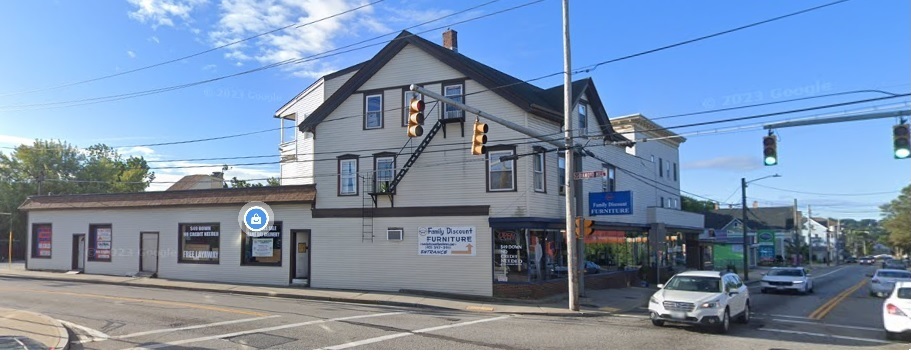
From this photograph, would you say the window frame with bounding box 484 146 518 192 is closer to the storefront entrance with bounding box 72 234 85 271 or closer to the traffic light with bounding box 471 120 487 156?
the traffic light with bounding box 471 120 487 156

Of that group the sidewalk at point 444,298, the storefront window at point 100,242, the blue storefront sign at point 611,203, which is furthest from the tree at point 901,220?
the storefront window at point 100,242

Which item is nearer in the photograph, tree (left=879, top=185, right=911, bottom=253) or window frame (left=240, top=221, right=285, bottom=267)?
window frame (left=240, top=221, right=285, bottom=267)

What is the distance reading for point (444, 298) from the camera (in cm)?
2084

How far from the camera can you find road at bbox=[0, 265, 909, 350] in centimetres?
1159

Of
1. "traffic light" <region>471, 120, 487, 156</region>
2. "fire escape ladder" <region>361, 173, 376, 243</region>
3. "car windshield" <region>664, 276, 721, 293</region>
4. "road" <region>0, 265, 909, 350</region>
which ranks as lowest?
"road" <region>0, 265, 909, 350</region>

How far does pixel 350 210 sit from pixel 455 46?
9.19 m

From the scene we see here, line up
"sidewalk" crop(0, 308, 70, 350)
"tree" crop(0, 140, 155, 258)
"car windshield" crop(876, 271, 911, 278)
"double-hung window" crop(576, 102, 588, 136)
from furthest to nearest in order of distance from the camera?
"tree" crop(0, 140, 155, 258)
"car windshield" crop(876, 271, 911, 278)
"double-hung window" crop(576, 102, 588, 136)
"sidewalk" crop(0, 308, 70, 350)

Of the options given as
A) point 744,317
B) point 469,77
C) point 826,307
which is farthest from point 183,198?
point 826,307

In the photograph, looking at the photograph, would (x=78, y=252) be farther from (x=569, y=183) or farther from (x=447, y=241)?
(x=569, y=183)

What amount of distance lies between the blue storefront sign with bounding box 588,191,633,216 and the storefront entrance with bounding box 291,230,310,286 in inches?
473

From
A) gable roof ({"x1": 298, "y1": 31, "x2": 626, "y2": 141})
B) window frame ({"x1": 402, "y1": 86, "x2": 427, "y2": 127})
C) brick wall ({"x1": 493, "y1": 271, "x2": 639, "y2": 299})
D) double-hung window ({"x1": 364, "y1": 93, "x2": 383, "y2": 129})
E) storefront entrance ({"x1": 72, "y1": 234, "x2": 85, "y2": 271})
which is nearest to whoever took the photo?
brick wall ({"x1": 493, "y1": 271, "x2": 639, "y2": 299})

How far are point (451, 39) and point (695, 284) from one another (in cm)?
1630

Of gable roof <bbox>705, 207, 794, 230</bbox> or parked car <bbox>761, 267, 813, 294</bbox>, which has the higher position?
gable roof <bbox>705, 207, 794, 230</bbox>

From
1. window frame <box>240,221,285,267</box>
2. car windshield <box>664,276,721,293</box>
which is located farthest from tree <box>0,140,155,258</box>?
car windshield <box>664,276,721,293</box>
